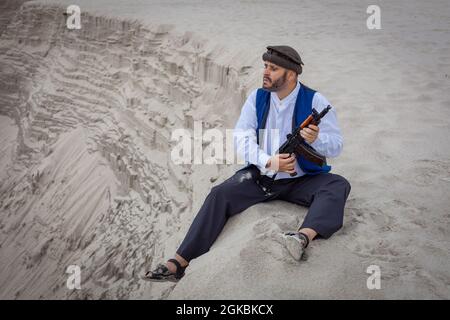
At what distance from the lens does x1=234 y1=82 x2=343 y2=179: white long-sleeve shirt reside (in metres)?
3.16

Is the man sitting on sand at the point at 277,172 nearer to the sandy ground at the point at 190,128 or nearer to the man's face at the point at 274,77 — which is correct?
the man's face at the point at 274,77

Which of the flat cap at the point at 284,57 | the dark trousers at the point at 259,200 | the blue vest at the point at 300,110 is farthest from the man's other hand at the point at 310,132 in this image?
the flat cap at the point at 284,57

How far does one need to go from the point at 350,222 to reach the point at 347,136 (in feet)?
5.98

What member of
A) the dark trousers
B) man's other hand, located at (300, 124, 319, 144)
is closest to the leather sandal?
the dark trousers

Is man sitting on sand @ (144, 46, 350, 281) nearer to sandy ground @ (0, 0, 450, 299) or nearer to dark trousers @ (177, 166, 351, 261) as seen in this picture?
dark trousers @ (177, 166, 351, 261)

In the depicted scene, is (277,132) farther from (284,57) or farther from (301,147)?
(284,57)

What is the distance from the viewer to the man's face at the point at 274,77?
126 inches

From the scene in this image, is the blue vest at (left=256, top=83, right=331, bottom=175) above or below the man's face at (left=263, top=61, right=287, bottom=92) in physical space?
below

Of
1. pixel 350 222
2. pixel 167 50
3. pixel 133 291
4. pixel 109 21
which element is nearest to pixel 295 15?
pixel 167 50

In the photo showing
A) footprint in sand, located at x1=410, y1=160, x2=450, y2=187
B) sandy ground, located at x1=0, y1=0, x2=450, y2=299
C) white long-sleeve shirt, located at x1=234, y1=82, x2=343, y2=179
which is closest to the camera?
sandy ground, located at x1=0, y1=0, x2=450, y2=299

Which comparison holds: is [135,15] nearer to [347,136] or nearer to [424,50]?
[424,50]

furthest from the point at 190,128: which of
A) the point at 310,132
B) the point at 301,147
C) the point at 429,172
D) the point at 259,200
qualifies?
the point at 310,132

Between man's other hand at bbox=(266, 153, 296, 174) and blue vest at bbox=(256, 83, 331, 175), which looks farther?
blue vest at bbox=(256, 83, 331, 175)

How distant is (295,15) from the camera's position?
35.1 ft
